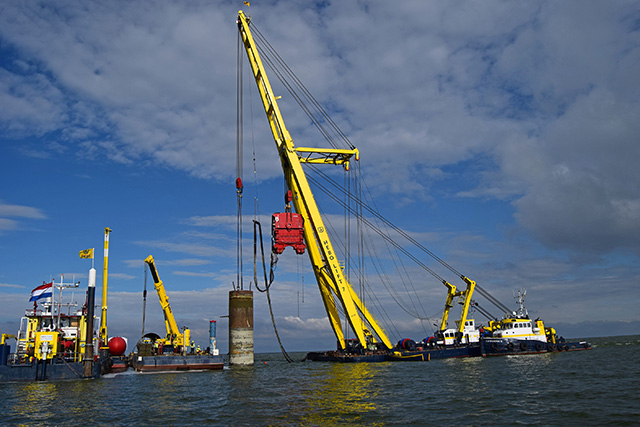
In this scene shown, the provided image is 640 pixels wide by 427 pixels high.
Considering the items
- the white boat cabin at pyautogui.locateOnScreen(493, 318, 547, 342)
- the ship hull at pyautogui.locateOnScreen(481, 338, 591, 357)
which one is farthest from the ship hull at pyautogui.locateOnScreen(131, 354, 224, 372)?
the white boat cabin at pyautogui.locateOnScreen(493, 318, 547, 342)

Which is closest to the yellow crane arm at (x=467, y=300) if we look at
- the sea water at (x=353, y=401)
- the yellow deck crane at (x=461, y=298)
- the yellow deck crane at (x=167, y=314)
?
the yellow deck crane at (x=461, y=298)

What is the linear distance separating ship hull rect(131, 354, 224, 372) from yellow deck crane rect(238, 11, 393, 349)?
1389 cm

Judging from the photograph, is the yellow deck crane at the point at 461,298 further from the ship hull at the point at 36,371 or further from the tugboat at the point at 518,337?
the ship hull at the point at 36,371

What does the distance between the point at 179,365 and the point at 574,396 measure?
124ft

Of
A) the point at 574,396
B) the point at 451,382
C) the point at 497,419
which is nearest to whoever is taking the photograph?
the point at 497,419

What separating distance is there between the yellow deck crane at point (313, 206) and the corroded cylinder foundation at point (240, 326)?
8.16 meters

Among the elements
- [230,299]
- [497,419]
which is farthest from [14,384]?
[497,419]

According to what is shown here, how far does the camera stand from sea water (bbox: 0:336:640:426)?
19.3 meters

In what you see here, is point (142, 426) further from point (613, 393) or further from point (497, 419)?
point (613, 393)

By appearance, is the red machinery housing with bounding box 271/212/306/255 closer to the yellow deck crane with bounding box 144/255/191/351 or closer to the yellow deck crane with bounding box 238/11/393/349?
the yellow deck crane with bounding box 238/11/393/349

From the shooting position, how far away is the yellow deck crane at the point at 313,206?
49812mm

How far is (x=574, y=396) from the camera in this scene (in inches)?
930

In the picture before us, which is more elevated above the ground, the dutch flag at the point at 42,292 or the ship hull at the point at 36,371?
the dutch flag at the point at 42,292

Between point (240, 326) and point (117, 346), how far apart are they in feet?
56.6
